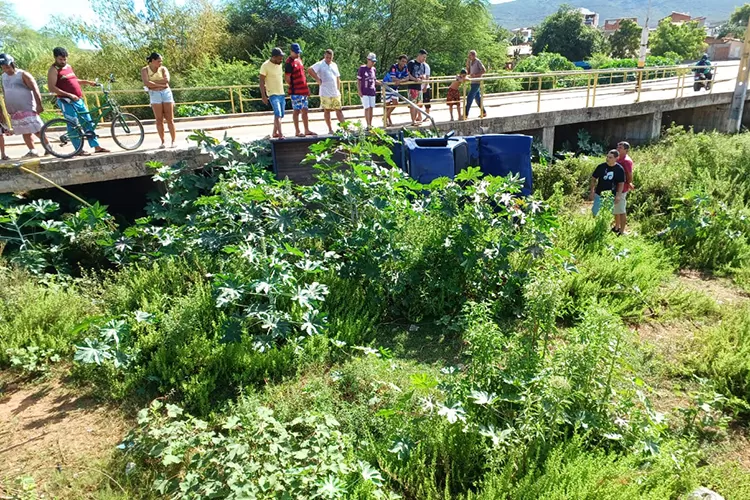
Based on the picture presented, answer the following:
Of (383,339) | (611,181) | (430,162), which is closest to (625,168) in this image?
(611,181)

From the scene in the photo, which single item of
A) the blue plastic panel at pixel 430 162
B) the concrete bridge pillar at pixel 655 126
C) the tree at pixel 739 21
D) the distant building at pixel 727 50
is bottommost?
the concrete bridge pillar at pixel 655 126

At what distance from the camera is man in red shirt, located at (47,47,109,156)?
7191mm

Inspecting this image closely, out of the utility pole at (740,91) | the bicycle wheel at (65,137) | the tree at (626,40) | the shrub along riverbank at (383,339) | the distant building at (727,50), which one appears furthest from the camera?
the distant building at (727,50)

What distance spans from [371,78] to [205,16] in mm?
19635

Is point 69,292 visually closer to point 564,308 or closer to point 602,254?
point 564,308

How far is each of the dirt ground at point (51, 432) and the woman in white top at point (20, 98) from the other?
4.14 metres

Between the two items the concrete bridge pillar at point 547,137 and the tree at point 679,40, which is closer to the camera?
the concrete bridge pillar at point 547,137

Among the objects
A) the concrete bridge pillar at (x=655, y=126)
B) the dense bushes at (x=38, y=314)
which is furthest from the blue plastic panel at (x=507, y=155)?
the concrete bridge pillar at (x=655, y=126)

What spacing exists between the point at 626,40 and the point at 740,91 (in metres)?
51.5

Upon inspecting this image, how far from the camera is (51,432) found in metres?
4.16

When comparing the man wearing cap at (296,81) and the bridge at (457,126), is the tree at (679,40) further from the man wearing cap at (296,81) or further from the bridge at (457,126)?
the man wearing cap at (296,81)

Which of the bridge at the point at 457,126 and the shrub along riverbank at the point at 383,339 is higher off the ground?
the bridge at the point at 457,126

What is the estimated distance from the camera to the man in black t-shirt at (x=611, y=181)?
26.4 ft

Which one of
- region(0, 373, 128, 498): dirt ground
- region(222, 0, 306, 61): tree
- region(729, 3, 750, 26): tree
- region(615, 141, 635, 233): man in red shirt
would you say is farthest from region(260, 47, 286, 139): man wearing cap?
region(729, 3, 750, 26): tree
